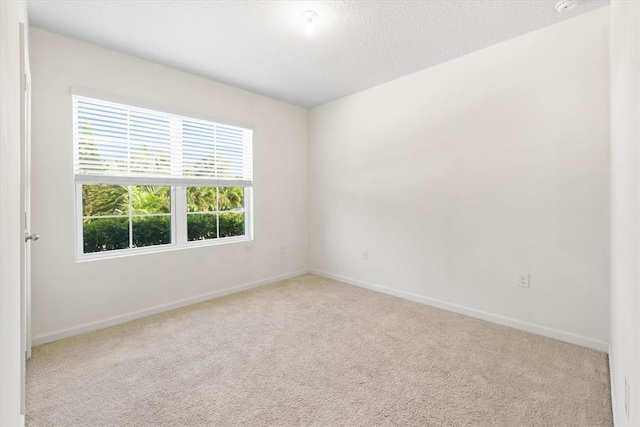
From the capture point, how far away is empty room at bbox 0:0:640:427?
1.82 metres

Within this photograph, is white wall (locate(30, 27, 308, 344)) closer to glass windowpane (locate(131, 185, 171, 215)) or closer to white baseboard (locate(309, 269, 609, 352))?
glass windowpane (locate(131, 185, 171, 215))

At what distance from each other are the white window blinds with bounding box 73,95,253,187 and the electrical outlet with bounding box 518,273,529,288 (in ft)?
10.3

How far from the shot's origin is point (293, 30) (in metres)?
2.54

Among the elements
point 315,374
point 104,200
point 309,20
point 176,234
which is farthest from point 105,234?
point 309,20

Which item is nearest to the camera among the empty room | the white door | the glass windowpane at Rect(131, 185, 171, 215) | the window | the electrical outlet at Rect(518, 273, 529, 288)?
the white door

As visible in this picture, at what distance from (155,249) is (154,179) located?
733 mm

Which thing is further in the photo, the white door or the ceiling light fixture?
the ceiling light fixture

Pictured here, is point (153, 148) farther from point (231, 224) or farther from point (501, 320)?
point (501, 320)

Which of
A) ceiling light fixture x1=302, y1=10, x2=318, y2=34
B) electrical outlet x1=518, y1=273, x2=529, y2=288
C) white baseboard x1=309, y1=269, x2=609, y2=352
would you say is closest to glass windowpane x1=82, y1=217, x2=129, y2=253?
ceiling light fixture x1=302, y1=10, x2=318, y2=34

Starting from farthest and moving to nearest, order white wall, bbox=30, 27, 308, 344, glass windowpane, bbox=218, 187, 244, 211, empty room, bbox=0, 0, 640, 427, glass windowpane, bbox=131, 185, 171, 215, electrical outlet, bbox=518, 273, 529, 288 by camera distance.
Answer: glass windowpane, bbox=218, 187, 244, 211 → glass windowpane, bbox=131, 185, 171, 215 → electrical outlet, bbox=518, 273, 529, 288 → white wall, bbox=30, 27, 308, 344 → empty room, bbox=0, 0, 640, 427

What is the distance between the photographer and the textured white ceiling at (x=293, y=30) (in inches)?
88.4

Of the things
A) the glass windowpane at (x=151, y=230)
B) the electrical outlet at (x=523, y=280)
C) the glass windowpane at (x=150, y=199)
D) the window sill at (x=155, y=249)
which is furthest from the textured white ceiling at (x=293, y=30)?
the electrical outlet at (x=523, y=280)

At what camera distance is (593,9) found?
90.9 inches

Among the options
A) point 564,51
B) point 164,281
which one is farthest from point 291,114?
point 564,51
